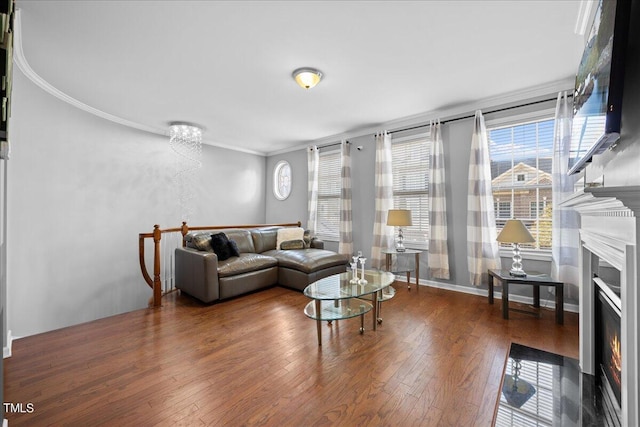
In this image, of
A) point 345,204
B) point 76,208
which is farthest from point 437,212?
point 76,208

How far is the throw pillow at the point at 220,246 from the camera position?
12.5 ft

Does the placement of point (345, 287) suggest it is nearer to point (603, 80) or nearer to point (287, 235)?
point (603, 80)

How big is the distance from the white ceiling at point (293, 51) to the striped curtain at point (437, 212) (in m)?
0.57

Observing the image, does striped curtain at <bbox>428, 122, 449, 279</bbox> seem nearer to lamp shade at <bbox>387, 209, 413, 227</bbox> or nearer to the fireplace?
lamp shade at <bbox>387, 209, 413, 227</bbox>

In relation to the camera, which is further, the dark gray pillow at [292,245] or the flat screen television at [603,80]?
the dark gray pillow at [292,245]

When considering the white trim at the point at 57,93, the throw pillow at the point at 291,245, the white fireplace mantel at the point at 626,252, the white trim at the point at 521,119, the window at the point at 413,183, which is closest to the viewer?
the white fireplace mantel at the point at 626,252

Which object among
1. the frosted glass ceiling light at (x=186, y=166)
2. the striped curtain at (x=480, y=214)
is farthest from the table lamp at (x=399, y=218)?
the frosted glass ceiling light at (x=186, y=166)

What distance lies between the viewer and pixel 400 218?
13.0 feet

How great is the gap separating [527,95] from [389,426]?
3828mm

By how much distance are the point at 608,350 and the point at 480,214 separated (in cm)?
212

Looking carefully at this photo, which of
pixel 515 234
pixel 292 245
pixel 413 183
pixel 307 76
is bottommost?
pixel 292 245

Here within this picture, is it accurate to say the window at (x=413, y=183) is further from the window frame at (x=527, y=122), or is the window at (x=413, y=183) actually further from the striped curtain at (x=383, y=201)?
the window frame at (x=527, y=122)

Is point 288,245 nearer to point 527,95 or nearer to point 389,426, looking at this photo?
point 389,426

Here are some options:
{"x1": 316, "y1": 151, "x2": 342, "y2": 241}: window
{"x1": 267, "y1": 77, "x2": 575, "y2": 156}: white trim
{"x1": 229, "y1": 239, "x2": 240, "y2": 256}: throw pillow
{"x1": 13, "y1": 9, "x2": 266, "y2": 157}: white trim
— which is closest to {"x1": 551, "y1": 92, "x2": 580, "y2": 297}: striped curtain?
{"x1": 267, "y1": 77, "x2": 575, "y2": 156}: white trim
